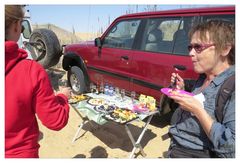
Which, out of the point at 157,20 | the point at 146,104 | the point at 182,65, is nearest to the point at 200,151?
the point at 146,104

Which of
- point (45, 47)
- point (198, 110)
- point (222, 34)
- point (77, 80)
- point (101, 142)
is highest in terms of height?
point (222, 34)

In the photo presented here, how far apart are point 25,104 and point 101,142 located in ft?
9.52

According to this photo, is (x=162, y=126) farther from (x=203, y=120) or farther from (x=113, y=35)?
(x=203, y=120)

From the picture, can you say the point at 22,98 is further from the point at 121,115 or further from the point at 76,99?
the point at 76,99

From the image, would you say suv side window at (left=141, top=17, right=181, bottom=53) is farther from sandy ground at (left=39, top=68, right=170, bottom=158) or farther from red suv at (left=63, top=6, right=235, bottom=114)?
sandy ground at (left=39, top=68, right=170, bottom=158)

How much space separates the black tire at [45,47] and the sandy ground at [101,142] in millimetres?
2618

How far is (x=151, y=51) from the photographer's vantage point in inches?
174

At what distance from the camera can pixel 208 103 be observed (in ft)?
→ 5.44

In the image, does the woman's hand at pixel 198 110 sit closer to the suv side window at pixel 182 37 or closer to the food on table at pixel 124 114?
the food on table at pixel 124 114

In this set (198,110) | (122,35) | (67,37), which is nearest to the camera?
(198,110)

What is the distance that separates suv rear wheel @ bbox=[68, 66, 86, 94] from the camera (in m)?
6.07

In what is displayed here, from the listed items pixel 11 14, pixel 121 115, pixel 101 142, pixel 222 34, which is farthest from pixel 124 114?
pixel 11 14

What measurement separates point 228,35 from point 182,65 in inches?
85.2

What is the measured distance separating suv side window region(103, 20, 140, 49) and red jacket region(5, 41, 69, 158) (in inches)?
137
